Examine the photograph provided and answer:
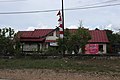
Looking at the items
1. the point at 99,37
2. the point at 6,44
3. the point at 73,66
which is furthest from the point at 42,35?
the point at 73,66

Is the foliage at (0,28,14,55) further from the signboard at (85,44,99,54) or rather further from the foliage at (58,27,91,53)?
the signboard at (85,44,99,54)

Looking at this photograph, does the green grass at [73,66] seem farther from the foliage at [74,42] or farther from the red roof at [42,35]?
the red roof at [42,35]

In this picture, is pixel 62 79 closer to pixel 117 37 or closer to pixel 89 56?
pixel 89 56

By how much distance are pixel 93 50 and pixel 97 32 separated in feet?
38.0

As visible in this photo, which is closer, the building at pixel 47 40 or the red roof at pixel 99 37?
the building at pixel 47 40

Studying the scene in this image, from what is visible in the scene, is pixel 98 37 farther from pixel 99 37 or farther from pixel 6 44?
pixel 6 44

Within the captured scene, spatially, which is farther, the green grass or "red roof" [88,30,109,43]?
"red roof" [88,30,109,43]

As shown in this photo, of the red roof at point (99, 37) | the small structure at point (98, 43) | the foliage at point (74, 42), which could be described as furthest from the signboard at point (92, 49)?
the foliage at point (74, 42)

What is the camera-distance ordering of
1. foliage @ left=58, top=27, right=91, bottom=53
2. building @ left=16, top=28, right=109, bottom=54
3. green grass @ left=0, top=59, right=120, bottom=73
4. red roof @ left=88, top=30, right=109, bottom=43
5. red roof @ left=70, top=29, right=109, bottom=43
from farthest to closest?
red roof @ left=88, top=30, right=109, bottom=43
red roof @ left=70, top=29, right=109, bottom=43
building @ left=16, top=28, right=109, bottom=54
foliage @ left=58, top=27, right=91, bottom=53
green grass @ left=0, top=59, right=120, bottom=73

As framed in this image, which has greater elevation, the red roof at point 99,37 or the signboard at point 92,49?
the red roof at point 99,37

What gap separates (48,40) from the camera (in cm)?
7300

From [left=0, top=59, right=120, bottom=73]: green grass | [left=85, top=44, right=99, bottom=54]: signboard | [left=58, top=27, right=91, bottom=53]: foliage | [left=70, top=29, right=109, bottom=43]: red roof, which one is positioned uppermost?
[left=70, top=29, right=109, bottom=43]: red roof

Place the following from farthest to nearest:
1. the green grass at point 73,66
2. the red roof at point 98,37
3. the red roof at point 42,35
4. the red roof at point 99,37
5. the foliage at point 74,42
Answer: the red roof at point 99,37 < the red roof at point 98,37 < the red roof at point 42,35 < the foliage at point 74,42 < the green grass at point 73,66

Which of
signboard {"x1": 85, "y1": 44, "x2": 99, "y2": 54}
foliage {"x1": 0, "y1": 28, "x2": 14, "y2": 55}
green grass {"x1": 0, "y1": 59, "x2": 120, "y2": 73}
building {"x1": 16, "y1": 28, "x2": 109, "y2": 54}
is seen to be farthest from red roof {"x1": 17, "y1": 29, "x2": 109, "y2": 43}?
green grass {"x1": 0, "y1": 59, "x2": 120, "y2": 73}
